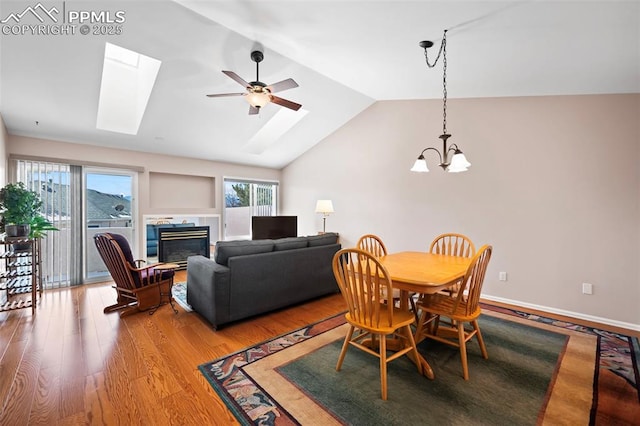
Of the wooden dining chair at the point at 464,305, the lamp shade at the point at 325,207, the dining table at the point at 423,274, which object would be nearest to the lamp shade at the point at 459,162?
the wooden dining chair at the point at 464,305

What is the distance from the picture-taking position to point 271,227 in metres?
5.70

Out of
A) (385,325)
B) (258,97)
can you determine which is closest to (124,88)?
(258,97)

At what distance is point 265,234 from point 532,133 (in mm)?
4675

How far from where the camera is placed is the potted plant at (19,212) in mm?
3143

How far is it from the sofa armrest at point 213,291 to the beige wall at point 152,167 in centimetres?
285

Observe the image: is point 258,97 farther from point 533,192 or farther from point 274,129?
point 533,192

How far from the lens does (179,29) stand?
2803 mm

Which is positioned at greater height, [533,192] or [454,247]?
[533,192]

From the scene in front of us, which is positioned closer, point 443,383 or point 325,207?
point 443,383

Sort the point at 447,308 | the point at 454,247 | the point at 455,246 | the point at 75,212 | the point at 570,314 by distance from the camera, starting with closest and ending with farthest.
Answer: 1. the point at 447,308
2. the point at 455,246
3. the point at 570,314
4. the point at 454,247
5. the point at 75,212

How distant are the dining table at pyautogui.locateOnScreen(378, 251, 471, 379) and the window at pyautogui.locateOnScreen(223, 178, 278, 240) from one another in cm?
470

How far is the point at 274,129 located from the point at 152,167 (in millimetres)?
2509

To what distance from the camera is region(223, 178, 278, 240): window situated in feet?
21.4

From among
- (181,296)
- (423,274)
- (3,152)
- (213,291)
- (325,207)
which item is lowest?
(181,296)
